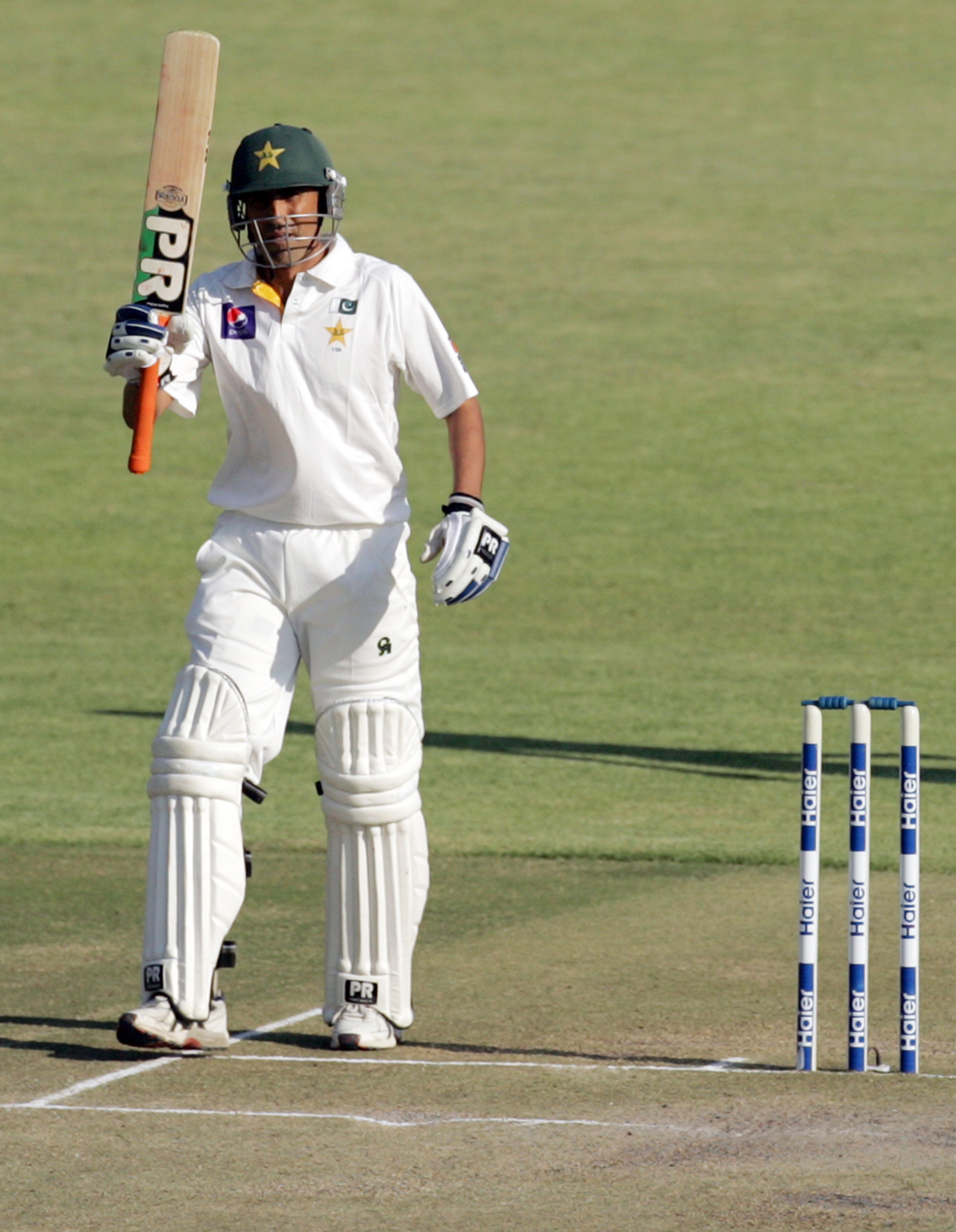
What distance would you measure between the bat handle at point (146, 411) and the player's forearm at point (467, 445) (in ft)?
2.33

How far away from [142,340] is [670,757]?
243 inches

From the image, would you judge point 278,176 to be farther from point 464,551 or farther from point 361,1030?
point 361,1030

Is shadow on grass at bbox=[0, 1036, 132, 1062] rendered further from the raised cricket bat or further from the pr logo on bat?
the pr logo on bat

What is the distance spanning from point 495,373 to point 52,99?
14222mm

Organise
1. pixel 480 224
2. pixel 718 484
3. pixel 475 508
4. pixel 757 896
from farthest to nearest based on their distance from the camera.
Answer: pixel 480 224 → pixel 718 484 → pixel 757 896 → pixel 475 508

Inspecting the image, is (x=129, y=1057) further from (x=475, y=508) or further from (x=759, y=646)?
(x=759, y=646)

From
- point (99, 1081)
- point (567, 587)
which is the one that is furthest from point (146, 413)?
point (567, 587)

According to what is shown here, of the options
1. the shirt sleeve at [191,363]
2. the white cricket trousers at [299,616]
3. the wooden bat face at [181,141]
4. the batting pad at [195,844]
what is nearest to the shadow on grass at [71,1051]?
the batting pad at [195,844]

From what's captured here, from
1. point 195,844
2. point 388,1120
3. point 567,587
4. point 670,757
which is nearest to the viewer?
point 388,1120

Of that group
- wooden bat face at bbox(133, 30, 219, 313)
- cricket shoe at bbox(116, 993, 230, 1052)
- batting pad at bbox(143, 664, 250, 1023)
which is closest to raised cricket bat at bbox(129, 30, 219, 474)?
wooden bat face at bbox(133, 30, 219, 313)

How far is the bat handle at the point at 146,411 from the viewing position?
5445 millimetres

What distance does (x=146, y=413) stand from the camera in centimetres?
546

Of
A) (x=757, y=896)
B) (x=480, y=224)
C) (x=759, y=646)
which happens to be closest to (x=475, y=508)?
(x=757, y=896)

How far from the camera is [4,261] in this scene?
28.8m
